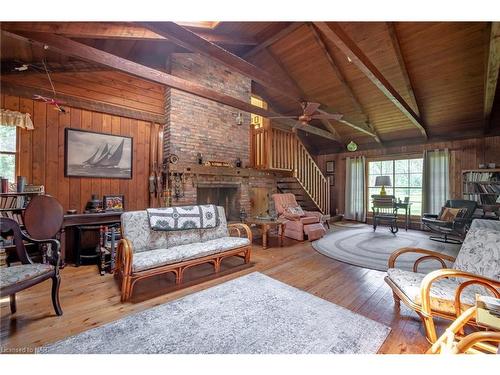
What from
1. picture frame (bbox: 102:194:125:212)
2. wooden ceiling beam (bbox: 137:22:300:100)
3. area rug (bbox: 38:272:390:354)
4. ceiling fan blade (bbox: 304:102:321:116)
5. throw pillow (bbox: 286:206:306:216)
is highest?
wooden ceiling beam (bbox: 137:22:300:100)

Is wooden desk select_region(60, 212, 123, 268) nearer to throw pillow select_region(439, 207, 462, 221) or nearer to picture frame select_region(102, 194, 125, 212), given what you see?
picture frame select_region(102, 194, 125, 212)

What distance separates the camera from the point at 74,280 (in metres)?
2.68

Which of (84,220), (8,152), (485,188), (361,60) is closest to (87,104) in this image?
(8,152)

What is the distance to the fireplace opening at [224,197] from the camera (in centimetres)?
501

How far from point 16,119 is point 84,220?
5.32 ft

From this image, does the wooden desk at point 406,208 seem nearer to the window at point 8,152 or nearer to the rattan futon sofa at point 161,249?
the rattan futon sofa at point 161,249

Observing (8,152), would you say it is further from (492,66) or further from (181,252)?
(492,66)

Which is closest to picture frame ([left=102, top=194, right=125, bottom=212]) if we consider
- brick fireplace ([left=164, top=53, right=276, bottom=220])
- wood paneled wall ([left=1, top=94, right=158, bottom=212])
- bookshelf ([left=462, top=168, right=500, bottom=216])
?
wood paneled wall ([left=1, top=94, right=158, bottom=212])

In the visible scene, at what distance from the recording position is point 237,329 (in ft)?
5.74

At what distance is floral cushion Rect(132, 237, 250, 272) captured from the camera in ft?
7.63

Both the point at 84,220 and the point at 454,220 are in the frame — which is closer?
the point at 84,220

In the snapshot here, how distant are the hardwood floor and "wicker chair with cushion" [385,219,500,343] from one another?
9.5 inches
